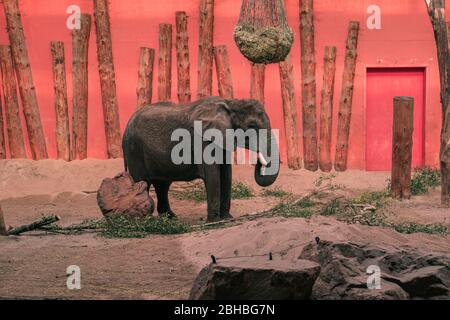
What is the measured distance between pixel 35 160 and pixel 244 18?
24.0 feet

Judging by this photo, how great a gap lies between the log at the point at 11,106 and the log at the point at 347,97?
5574mm

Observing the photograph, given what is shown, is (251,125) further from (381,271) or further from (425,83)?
(425,83)

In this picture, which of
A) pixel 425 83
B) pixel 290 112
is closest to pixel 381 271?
pixel 290 112

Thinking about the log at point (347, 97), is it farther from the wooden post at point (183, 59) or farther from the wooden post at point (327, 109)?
the wooden post at point (183, 59)

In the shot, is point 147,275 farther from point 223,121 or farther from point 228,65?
point 228,65

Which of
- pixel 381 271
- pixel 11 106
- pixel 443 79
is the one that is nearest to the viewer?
pixel 381 271

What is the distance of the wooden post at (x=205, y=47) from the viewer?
17391 mm

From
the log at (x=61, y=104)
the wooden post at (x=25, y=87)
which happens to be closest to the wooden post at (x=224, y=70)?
the log at (x=61, y=104)

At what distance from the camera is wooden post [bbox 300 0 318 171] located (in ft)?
57.2

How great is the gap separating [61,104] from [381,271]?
32.3 ft

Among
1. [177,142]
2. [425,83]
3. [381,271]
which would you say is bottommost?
[381,271]

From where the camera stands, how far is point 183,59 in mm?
17453

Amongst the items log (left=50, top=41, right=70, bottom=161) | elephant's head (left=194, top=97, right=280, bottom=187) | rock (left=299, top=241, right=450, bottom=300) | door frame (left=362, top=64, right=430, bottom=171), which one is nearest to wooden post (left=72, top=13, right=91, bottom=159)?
log (left=50, top=41, right=70, bottom=161)

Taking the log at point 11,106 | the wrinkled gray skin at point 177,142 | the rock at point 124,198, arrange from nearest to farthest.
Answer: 1. the rock at point 124,198
2. the wrinkled gray skin at point 177,142
3. the log at point 11,106
